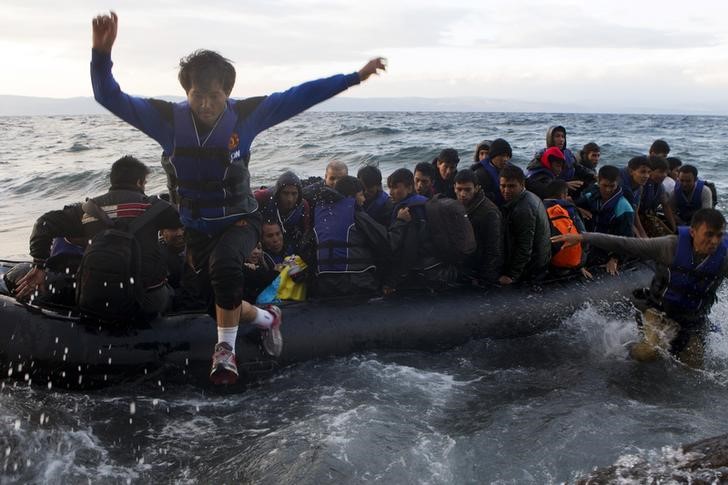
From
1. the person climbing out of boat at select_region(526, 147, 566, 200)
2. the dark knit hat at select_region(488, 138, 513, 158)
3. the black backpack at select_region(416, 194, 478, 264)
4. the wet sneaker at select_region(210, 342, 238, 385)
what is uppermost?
the dark knit hat at select_region(488, 138, 513, 158)

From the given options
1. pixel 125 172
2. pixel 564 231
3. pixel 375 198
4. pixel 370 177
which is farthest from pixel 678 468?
pixel 125 172

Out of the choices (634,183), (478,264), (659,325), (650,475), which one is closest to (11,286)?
(478,264)

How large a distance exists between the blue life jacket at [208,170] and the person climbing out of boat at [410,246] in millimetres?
1888

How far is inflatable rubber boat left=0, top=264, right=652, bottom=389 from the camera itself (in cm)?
480

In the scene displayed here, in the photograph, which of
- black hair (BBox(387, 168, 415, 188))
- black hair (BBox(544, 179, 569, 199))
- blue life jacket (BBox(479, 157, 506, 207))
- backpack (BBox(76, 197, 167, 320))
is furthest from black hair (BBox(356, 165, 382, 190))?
backpack (BBox(76, 197, 167, 320))

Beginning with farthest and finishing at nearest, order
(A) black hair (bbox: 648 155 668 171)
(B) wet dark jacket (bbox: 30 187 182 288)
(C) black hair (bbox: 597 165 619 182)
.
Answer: (A) black hair (bbox: 648 155 668 171), (C) black hair (bbox: 597 165 619 182), (B) wet dark jacket (bbox: 30 187 182 288)

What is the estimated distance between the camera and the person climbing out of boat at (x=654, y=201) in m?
8.38

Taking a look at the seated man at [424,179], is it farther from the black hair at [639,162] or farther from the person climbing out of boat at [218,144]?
the person climbing out of boat at [218,144]

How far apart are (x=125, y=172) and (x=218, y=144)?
109cm

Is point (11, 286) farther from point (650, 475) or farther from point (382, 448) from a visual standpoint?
point (650, 475)

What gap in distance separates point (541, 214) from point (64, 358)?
430 cm

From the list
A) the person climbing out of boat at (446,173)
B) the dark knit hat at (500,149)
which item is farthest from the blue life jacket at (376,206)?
the dark knit hat at (500,149)

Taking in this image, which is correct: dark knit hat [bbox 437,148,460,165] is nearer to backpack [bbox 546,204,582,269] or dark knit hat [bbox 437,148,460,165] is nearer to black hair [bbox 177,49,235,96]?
backpack [bbox 546,204,582,269]

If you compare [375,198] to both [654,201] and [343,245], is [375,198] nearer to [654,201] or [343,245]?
[343,245]
